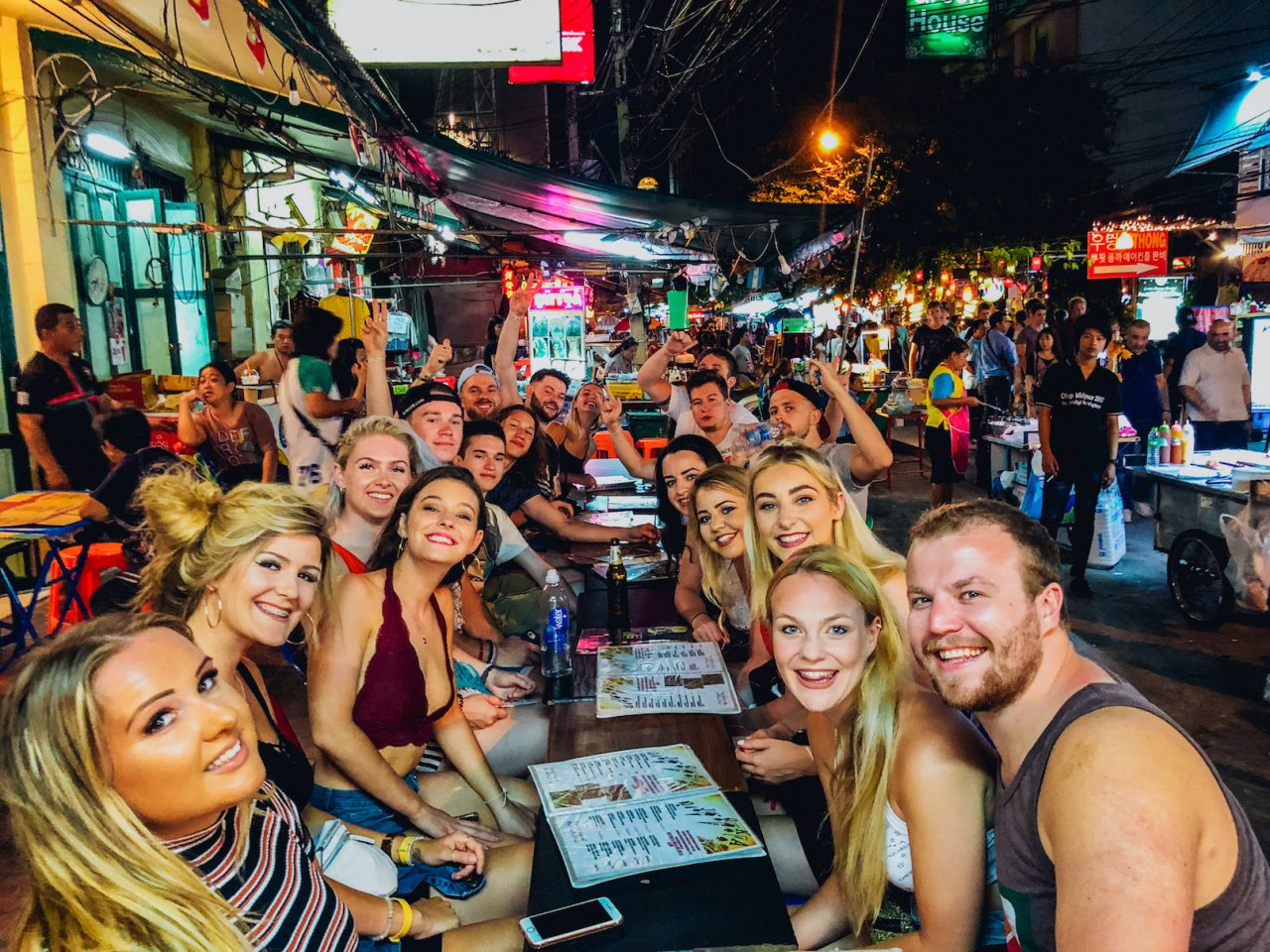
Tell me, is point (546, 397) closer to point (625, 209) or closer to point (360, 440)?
point (625, 209)

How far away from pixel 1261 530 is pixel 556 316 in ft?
33.1

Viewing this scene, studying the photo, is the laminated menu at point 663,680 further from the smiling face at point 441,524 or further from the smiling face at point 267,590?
the smiling face at point 267,590

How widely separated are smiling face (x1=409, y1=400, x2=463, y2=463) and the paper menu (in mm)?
2367

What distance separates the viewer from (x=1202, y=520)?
591cm

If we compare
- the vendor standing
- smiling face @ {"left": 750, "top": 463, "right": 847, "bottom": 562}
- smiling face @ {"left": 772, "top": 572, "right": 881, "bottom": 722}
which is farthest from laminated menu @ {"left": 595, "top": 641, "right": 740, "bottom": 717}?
the vendor standing

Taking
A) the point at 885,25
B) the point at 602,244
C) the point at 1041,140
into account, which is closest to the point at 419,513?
the point at 602,244

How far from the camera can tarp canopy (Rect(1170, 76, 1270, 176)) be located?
9.41m

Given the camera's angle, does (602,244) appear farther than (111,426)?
Yes

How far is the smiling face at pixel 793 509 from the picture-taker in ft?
10.7

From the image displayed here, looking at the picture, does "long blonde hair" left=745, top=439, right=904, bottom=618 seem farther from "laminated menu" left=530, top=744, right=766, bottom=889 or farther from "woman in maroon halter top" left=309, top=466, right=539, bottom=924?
"woman in maroon halter top" left=309, top=466, right=539, bottom=924

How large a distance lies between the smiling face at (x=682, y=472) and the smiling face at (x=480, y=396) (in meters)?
2.20

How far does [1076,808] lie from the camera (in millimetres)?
1453

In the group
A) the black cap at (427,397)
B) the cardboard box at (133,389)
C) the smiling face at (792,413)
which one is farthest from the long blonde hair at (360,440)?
the cardboard box at (133,389)

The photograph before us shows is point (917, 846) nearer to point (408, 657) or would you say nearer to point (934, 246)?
point (408, 657)
